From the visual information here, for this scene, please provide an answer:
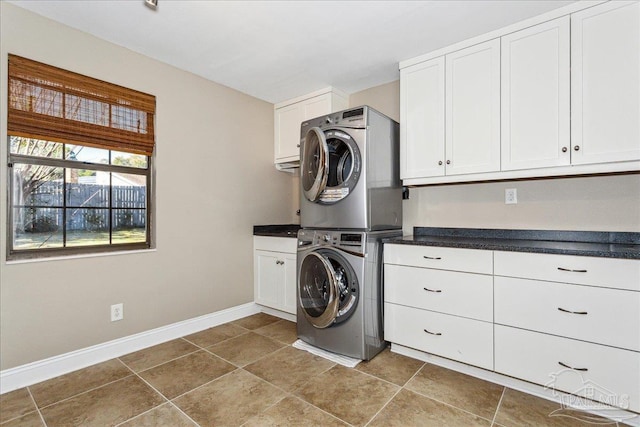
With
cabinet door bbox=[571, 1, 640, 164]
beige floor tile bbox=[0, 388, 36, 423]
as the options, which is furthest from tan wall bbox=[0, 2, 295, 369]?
cabinet door bbox=[571, 1, 640, 164]

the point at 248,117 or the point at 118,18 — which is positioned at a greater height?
the point at 118,18

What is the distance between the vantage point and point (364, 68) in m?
2.79

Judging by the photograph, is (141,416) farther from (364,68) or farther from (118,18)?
(364,68)

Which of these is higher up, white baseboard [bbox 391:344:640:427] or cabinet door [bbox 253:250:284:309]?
cabinet door [bbox 253:250:284:309]

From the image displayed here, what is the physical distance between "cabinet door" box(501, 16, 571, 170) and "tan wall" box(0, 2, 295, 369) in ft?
7.92

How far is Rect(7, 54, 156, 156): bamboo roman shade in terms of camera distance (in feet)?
6.54

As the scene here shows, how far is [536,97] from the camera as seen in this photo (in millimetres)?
2025

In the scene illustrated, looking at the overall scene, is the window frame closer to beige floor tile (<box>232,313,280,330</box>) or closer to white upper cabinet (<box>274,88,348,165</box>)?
beige floor tile (<box>232,313,280,330</box>)

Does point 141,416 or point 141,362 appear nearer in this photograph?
point 141,416

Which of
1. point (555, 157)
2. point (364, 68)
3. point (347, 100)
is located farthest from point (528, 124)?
point (347, 100)

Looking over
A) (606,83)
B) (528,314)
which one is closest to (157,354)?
(528,314)

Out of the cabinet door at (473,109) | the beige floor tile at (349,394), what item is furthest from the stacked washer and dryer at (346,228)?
the cabinet door at (473,109)

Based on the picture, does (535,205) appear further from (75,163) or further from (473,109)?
(75,163)

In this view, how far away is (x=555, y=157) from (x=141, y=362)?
318 centimetres
